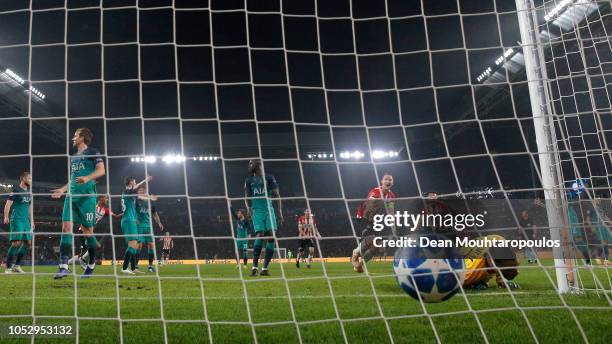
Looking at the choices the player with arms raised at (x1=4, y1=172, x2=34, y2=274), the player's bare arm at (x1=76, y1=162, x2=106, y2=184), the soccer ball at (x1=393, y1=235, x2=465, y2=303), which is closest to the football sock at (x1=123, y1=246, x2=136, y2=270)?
the player with arms raised at (x1=4, y1=172, x2=34, y2=274)

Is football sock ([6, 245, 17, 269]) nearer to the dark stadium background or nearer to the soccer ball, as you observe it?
the dark stadium background

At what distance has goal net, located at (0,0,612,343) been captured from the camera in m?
3.19

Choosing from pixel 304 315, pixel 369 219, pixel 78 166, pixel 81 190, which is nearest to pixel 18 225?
pixel 81 190

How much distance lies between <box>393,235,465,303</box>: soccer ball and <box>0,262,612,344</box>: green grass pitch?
0.14m

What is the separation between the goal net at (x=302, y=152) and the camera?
10.5 ft

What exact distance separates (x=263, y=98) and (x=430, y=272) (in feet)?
47.2

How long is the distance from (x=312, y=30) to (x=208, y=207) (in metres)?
14.0

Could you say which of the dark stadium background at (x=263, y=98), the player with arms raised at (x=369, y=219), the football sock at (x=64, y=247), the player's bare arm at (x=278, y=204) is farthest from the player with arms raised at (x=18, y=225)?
the player with arms raised at (x=369, y=219)

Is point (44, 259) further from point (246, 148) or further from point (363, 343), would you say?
point (363, 343)

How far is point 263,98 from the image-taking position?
669 inches

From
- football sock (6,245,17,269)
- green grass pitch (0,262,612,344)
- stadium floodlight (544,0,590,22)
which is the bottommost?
green grass pitch (0,262,612,344)

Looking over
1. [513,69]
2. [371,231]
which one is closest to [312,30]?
[513,69]

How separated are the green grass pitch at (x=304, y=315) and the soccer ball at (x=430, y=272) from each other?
137 millimetres

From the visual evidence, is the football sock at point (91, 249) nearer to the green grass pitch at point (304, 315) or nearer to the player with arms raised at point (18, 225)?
the green grass pitch at point (304, 315)
